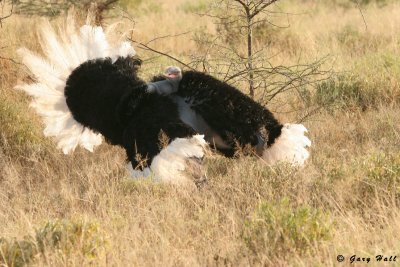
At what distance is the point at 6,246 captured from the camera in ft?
10.2

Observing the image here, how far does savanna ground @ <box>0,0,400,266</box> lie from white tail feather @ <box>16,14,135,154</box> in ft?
1.06

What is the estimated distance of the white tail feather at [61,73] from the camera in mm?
4516

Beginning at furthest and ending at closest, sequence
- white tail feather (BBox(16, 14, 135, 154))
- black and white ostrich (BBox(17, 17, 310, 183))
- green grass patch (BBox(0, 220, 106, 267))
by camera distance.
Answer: white tail feather (BBox(16, 14, 135, 154)) < black and white ostrich (BBox(17, 17, 310, 183)) < green grass patch (BBox(0, 220, 106, 267))

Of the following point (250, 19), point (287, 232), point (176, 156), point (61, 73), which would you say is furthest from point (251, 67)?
point (287, 232)

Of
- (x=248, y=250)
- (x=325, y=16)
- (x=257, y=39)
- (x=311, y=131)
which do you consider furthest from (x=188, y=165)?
(x=325, y=16)

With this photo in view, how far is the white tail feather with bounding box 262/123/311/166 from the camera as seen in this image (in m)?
3.98

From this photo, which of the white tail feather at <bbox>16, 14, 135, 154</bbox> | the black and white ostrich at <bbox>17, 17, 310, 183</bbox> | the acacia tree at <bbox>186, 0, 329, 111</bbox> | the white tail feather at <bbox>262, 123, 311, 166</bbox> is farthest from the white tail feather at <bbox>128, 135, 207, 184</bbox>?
the acacia tree at <bbox>186, 0, 329, 111</bbox>

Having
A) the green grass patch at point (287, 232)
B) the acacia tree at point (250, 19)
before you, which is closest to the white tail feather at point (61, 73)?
the acacia tree at point (250, 19)

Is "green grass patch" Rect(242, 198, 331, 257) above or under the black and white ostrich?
under

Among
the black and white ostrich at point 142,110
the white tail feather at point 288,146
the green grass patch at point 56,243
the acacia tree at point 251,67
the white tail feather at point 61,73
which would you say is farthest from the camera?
the acacia tree at point 251,67

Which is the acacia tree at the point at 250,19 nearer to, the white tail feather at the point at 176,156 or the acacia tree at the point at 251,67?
the acacia tree at the point at 251,67

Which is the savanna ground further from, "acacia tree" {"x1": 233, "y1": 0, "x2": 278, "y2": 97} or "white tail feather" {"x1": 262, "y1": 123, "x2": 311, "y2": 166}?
"acacia tree" {"x1": 233, "y1": 0, "x2": 278, "y2": 97}

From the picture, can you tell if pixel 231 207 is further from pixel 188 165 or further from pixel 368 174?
pixel 368 174

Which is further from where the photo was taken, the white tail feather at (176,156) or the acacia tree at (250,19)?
the acacia tree at (250,19)
